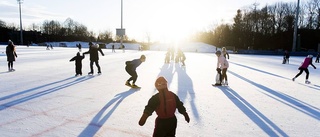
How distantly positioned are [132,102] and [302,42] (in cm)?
6052

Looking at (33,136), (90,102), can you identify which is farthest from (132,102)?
(33,136)

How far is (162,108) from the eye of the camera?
8.12ft

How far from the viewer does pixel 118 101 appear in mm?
5672

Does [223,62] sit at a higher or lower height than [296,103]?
higher

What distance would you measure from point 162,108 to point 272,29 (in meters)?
64.5

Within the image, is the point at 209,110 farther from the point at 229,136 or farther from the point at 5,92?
the point at 5,92

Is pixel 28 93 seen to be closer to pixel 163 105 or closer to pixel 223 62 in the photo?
pixel 163 105

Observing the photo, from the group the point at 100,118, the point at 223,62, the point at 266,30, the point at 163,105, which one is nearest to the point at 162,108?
the point at 163,105

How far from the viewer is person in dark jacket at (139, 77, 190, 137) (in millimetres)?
2459

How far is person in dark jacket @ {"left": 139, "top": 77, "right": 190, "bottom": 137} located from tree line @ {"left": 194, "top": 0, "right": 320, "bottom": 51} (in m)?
52.1

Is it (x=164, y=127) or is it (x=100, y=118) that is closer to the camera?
(x=164, y=127)

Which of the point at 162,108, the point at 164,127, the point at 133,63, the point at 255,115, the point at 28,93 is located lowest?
the point at 255,115

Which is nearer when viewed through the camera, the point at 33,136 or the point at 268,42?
the point at 33,136

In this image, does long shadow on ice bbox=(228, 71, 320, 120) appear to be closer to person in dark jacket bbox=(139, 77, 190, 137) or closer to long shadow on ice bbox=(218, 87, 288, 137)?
long shadow on ice bbox=(218, 87, 288, 137)
